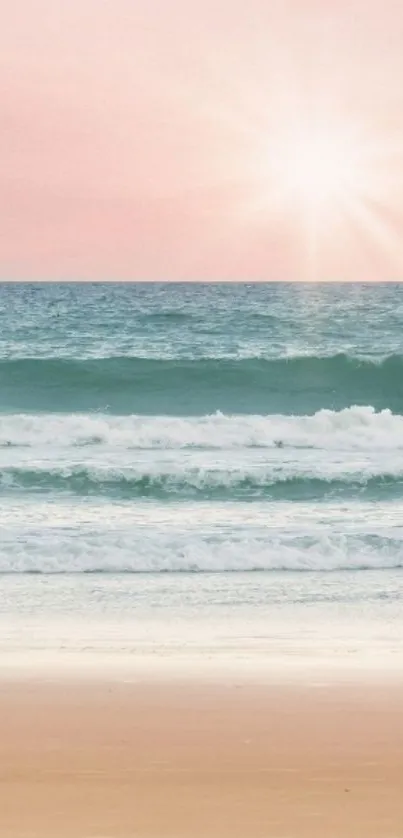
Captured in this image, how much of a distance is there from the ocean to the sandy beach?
3.43 ft

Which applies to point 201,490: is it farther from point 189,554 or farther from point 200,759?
point 200,759

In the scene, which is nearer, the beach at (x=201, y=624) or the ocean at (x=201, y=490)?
the beach at (x=201, y=624)

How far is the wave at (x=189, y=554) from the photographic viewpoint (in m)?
9.99

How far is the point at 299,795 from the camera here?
464cm

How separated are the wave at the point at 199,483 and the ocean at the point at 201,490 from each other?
35mm

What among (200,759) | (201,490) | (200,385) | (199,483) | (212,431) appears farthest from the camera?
(200,385)

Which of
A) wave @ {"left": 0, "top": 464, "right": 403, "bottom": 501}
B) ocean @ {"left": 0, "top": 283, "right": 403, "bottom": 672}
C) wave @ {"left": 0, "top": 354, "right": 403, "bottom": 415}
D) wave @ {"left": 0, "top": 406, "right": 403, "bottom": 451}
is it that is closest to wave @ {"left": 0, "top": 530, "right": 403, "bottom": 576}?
ocean @ {"left": 0, "top": 283, "right": 403, "bottom": 672}

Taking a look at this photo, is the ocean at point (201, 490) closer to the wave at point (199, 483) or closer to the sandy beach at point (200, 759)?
the wave at point (199, 483)

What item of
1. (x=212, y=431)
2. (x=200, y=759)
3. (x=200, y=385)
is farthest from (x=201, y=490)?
(x=200, y=385)

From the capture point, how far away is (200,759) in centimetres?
513

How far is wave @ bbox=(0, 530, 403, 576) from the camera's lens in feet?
32.8

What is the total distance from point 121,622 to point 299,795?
346 centimetres

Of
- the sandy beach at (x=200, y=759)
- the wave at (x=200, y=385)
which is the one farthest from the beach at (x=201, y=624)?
the wave at (x=200, y=385)

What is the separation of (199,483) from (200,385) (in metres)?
12.6
